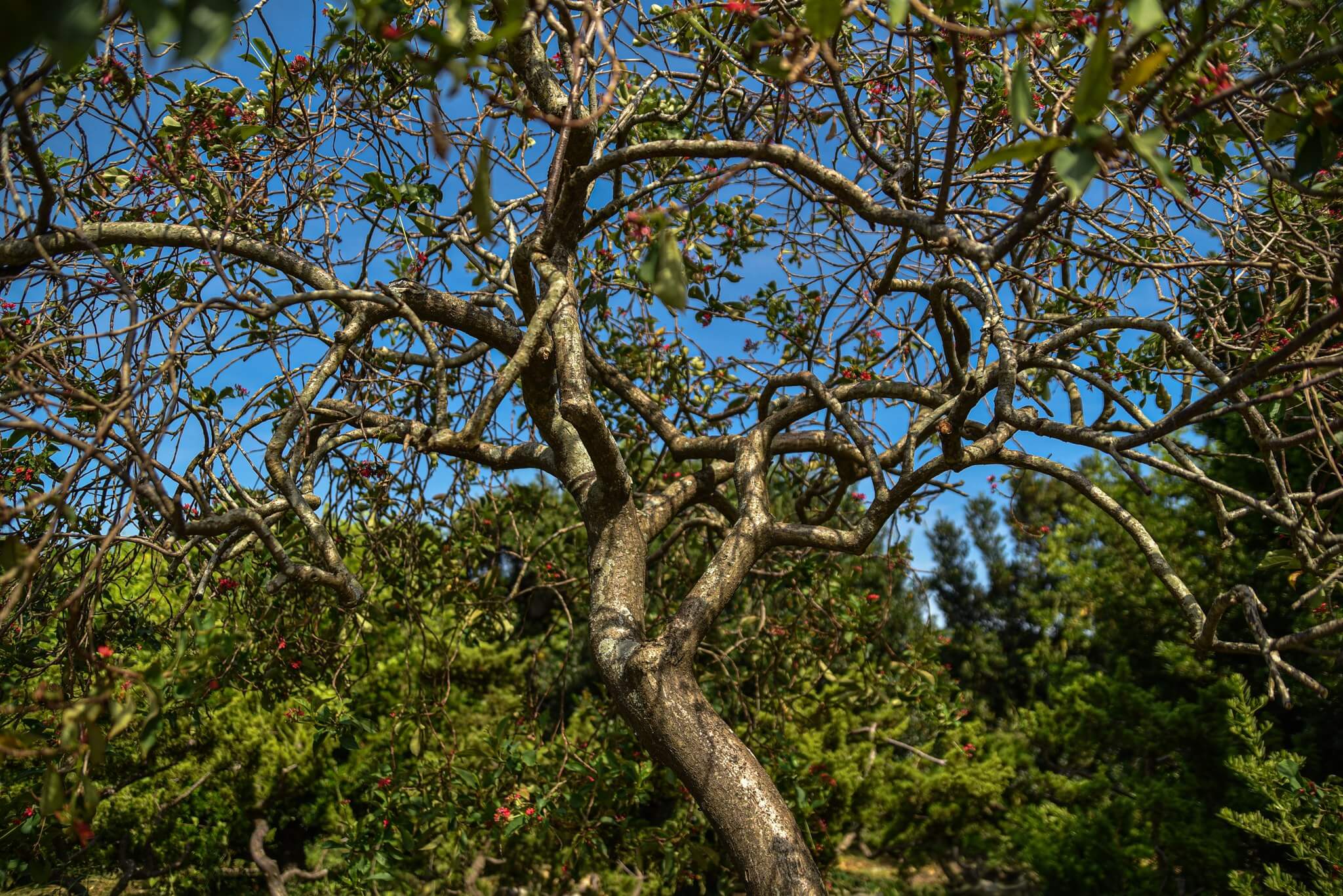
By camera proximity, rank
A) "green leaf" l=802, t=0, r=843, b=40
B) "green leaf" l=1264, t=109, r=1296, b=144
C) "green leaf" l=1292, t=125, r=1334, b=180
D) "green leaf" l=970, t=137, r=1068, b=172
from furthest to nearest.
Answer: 1. "green leaf" l=1264, t=109, r=1296, b=144
2. "green leaf" l=1292, t=125, r=1334, b=180
3. "green leaf" l=802, t=0, r=843, b=40
4. "green leaf" l=970, t=137, r=1068, b=172

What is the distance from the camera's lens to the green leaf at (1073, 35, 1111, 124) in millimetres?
990

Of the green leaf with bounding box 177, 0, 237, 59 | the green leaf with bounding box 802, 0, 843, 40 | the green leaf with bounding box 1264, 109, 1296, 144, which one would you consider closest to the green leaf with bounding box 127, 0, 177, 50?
the green leaf with bounding box 177, 0, 237, 59

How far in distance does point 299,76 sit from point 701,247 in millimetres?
1936

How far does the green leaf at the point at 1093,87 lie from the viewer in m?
0.99

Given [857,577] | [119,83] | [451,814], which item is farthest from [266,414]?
[857,577]

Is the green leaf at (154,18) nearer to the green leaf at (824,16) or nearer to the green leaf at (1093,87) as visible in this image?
the green leaf at (824,16)

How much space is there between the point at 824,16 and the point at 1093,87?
1.15 ft

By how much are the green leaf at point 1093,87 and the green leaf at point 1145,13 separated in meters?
0.04

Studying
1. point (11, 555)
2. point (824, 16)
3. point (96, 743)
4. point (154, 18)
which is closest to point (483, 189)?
point (154, 18)

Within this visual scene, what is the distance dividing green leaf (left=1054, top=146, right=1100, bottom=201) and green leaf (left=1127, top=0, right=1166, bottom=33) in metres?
0.14

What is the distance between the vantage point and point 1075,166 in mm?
1025

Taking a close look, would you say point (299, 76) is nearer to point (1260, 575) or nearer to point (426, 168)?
point (426, 168)

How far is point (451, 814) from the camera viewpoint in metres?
2.96

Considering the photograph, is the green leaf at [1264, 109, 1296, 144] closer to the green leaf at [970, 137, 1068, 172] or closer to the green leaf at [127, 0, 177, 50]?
the green leaf at [970, 137, 1068, 172]
